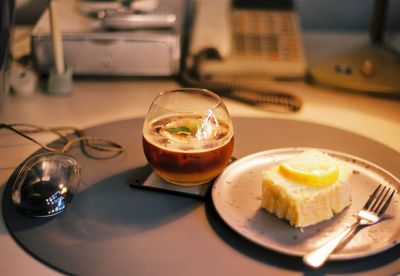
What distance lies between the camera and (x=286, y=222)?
66 centimetres

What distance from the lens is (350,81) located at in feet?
3.62

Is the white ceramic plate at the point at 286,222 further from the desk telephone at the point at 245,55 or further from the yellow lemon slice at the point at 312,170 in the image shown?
the desk telephone at the point at 245,55

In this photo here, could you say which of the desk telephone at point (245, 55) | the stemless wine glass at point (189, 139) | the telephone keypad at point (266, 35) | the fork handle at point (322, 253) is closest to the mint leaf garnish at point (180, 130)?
the stemless wine glass at point (189, 139)

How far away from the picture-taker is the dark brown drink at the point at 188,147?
69cm

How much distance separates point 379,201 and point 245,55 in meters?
0.54

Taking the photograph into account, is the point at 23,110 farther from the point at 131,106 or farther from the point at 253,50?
the point at 253,50

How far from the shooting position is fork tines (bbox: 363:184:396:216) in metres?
0.68

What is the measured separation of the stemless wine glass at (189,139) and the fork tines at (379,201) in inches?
7.5

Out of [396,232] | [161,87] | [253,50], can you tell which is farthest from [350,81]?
[396,232]

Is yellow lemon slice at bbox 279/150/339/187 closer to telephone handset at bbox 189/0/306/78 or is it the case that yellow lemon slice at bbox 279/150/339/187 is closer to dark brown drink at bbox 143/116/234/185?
dark brown drink at bbox 143/116/234/185

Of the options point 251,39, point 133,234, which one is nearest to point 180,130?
point 133,234

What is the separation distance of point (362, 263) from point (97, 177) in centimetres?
37

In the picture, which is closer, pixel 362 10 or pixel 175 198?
pixel 175 198

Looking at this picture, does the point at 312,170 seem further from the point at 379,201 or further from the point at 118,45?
the point at 118,45
